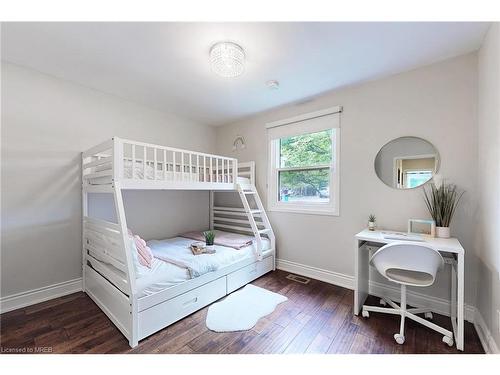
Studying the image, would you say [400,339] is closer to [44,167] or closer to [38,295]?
[38,295]

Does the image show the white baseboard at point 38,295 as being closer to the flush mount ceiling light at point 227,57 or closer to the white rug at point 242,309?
the white rug at point 242,309

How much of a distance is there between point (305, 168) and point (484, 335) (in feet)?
7.25

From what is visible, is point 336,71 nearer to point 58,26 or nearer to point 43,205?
point 58,26

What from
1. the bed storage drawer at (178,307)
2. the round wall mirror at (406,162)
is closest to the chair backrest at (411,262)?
the round wall mirror at (406,162)

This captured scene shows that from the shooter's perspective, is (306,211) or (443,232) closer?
(443,232)

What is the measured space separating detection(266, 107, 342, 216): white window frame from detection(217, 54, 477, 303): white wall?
71 millimetres

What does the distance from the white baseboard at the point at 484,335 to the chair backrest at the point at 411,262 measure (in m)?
0.47

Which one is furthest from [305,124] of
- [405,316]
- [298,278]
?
[405,316]

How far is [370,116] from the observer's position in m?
2.44

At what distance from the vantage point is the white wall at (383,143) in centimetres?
193

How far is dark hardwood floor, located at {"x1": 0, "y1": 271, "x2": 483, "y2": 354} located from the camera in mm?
1562

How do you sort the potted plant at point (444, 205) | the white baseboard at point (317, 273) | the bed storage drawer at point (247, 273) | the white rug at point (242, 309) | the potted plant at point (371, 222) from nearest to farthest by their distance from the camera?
1. the white rug at point (242, 309)
2. the potted plant at point (444, 205)
3. the potted plant at point (371, 222)
4. the bed storage drawer at point (247, 273)
5. the white baseboard at point (317, 273)

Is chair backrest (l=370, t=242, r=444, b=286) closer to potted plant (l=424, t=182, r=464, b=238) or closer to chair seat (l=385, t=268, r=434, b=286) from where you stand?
chair seat (l=385, t=268, r=434, b=286)

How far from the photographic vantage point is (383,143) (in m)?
2.36
